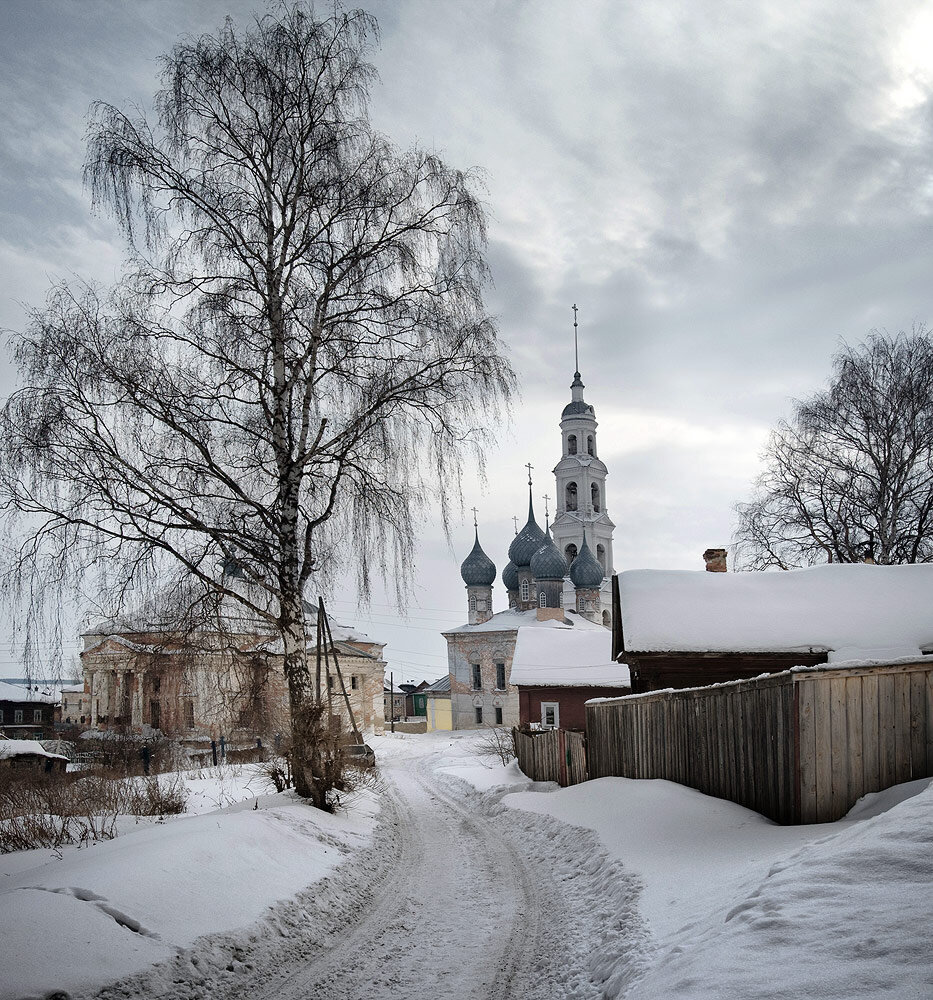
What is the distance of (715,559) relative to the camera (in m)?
22.4

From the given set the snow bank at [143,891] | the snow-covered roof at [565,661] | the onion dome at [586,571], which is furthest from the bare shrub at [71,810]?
the onion dome at [586,571]

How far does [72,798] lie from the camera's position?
49.1 ft

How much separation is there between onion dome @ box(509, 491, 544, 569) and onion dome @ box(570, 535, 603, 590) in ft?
11.2

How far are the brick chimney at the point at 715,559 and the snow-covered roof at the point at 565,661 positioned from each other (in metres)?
9.03

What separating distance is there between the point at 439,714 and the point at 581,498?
856 inches

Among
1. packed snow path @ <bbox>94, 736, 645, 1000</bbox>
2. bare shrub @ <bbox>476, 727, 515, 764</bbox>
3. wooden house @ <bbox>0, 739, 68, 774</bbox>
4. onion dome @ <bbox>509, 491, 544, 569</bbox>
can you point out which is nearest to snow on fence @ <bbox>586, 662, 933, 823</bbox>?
packed snow path @ <bbox>94, 736, 645, 1000</bbox>

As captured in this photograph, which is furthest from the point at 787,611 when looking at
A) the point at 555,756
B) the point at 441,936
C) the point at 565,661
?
the point at 565,661

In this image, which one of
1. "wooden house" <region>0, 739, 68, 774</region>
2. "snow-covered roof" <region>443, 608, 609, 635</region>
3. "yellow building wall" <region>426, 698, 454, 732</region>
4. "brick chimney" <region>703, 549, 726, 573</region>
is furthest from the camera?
"yellow building wall" <region>426, 698, 454, 732</region>

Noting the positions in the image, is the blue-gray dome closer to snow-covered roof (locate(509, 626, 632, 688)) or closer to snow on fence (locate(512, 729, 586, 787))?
snow-covered roof (locate(509, 626, 632, 688))

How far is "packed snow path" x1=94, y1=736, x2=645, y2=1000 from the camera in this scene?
623 cm

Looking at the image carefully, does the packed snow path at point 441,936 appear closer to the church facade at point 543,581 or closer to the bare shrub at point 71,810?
the bare shrub at point 71,810

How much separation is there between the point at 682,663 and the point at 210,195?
13038 millimetres

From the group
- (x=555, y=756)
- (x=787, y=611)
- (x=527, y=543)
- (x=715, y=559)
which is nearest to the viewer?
(x=787, y=611)

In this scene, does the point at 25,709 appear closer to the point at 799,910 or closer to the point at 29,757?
the point at 29,757
